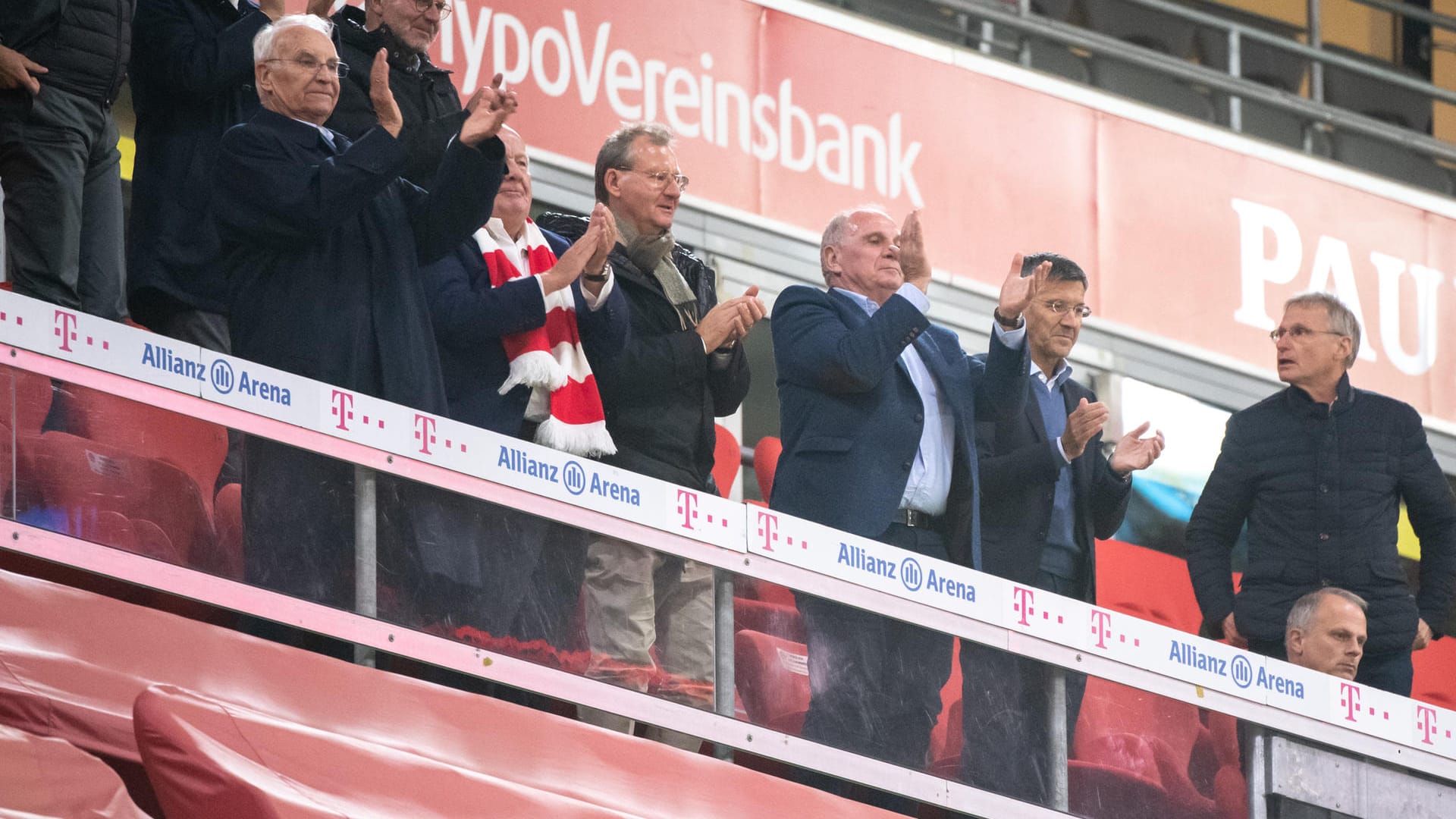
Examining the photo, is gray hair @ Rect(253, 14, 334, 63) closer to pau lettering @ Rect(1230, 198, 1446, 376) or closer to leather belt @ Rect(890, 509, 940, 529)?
leather belt @ Rect(890, 509, 940, 529)

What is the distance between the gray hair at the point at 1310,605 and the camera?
4.81m

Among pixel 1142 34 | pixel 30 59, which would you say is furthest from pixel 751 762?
pixel 1142 34

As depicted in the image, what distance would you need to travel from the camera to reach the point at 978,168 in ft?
24.6

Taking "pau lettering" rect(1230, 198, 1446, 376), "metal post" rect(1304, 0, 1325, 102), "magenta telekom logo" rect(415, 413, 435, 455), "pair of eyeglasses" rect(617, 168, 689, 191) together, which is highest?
"metal post" rect(1304, 0, 1325, 102)

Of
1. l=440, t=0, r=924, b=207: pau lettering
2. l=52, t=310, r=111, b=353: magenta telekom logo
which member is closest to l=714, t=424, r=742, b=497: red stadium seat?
l=440, t=0, r=924, b=207: pau lettering

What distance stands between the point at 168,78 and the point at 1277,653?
2665 millimetres

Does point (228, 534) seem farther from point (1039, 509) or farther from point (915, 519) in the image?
point (1039, 509)

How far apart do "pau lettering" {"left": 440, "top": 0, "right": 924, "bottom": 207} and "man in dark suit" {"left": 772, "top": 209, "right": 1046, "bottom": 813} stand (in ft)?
6.86

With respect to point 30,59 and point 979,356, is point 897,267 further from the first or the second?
point 30,59

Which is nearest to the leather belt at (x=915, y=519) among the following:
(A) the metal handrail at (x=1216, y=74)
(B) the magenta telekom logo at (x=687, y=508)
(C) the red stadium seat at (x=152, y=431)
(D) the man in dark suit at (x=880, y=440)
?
(D) the man in dark suit at (x=880, y=440)

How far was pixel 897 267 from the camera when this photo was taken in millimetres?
4625

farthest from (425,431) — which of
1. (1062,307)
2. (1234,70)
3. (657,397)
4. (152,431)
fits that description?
(1234,70)

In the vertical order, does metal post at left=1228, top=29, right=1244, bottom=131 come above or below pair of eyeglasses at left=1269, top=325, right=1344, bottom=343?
above

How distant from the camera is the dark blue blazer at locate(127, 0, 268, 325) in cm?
408
